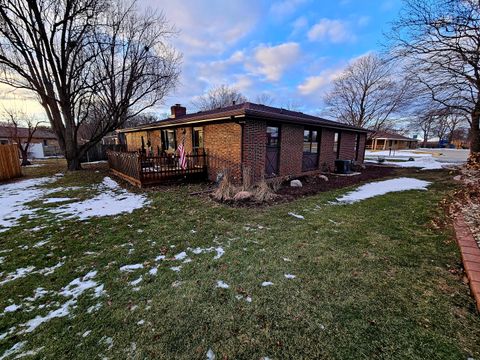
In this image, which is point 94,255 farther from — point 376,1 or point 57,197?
point 376,1

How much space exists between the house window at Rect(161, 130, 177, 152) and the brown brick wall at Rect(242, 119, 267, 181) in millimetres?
6140

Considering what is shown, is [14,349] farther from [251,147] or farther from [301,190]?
[301,190]

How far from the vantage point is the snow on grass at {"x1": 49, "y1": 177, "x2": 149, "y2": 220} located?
5504mm

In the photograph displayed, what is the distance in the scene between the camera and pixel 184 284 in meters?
2.71

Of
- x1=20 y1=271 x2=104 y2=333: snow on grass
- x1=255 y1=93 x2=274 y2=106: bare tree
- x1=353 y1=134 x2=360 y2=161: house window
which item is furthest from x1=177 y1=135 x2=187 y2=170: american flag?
x1=255 y1=93 x2=274 y2=106: bare tree

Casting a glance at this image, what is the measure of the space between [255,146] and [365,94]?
25483 millimetres

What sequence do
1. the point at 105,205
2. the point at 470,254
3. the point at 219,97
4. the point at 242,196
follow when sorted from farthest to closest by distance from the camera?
the point at 219,97, the point at 242,196, the point at 105,205, the point at 470,254

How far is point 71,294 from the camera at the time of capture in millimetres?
2561

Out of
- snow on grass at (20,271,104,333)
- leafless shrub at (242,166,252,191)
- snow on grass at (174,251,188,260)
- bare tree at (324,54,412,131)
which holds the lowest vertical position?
snow on grass at (20,271,104,333)

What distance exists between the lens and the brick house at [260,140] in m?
7.96

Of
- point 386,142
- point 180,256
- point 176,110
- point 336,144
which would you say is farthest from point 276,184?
point 386,142

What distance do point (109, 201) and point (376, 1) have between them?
12.2m

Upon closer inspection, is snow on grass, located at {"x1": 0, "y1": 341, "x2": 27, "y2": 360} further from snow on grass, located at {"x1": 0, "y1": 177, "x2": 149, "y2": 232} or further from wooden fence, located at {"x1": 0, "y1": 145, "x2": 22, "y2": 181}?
wooden fence, located at {"x1": 0, "y1": 145, "x2": 22, "y2": 181}

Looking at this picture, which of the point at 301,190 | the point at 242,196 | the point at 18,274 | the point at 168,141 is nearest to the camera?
the point at 18,274
